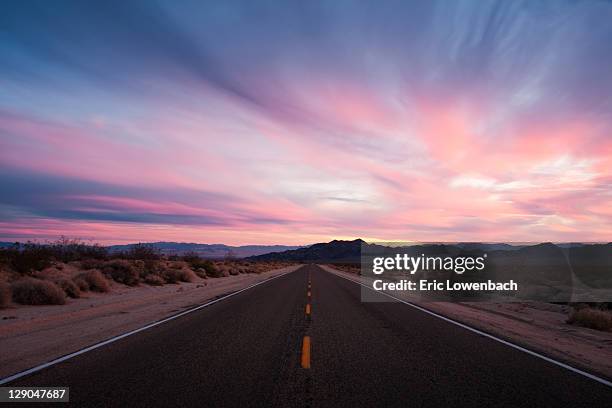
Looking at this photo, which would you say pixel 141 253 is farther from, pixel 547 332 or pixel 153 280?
pixel 547 332

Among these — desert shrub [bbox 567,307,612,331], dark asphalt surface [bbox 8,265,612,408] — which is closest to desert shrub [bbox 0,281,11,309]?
dark asphalt surface [bbox 8,265,612,408]

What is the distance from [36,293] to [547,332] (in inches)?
709

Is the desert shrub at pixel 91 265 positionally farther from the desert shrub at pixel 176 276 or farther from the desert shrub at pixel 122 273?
→ the desert shrub at pixel 176 276

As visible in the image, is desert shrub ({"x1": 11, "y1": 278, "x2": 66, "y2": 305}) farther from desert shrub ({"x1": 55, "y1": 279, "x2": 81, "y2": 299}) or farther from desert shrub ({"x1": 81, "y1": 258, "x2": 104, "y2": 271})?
desert shrub ({"x1": 81, "y1": 258, "x2": 104, "y2": 271})

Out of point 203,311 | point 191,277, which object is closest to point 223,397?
point 203,311

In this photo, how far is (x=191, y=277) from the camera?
Result: 1410 inches

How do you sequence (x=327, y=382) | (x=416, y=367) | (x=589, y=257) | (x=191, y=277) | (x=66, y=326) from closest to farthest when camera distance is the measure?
(x=327, y=382) → (x=416, y=367) → (x=66, y=326) → (x=191, y=277) → (x=589, y=257)

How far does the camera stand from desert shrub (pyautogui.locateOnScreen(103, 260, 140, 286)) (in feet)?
87.8

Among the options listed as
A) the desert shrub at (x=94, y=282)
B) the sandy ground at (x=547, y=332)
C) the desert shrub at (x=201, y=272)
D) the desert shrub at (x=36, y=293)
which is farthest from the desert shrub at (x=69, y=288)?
the desert shrub at (x=201, y=272)

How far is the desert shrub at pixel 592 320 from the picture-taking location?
43.5 ft

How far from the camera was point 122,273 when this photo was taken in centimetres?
2739

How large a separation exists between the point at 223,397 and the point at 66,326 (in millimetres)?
8202

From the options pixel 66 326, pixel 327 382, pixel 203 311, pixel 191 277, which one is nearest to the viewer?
pixel 327 382

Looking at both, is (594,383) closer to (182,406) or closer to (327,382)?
(327,382)
